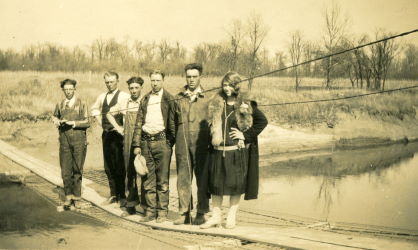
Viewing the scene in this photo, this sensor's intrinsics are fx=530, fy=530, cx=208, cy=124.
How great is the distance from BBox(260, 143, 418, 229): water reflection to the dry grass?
6.48 ft

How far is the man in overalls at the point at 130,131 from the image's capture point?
5953 millimetres

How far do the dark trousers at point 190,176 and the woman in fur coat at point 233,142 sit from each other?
31 cm

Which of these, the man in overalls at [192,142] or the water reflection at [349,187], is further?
the water reflection at [349,187]

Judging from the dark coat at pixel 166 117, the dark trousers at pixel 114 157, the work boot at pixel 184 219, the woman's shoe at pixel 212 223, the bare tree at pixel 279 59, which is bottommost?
the work boot at pixel 184 219

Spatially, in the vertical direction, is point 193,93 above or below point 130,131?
above

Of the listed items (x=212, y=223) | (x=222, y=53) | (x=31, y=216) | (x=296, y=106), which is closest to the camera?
(x=212, y=223)

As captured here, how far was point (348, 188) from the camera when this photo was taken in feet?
30.8

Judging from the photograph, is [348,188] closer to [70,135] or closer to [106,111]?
[106,111]

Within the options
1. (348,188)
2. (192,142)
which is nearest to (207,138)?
(192,142)

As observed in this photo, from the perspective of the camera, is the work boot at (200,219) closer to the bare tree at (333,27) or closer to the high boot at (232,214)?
→ the high boot at (232,214)

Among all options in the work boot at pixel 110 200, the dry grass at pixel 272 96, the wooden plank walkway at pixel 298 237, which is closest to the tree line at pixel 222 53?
the dry grass at pixel 272 96

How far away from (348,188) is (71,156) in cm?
517

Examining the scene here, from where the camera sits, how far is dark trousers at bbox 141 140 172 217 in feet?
17.5

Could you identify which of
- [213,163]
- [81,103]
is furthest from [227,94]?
[81,103]
